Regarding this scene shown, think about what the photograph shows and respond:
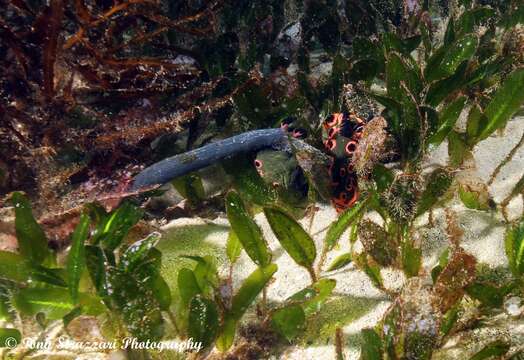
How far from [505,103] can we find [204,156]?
6.91ft

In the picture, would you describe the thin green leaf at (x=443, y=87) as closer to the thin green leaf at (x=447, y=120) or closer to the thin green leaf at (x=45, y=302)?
the thin green leaf at (x=447, y=120)

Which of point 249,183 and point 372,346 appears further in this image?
point 249,183

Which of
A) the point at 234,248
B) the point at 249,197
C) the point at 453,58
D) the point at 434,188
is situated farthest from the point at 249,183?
the point at 453,58

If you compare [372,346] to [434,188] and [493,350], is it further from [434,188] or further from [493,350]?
[434,188]

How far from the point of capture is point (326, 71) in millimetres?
4504

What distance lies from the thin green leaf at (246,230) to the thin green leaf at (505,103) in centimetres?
171

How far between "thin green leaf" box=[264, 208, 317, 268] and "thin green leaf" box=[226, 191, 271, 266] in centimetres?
12

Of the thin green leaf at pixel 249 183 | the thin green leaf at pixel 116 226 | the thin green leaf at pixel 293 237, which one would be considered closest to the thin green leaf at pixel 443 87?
the thin green leaf at pixel 249 183

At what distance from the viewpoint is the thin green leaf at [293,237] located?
2.06 metres

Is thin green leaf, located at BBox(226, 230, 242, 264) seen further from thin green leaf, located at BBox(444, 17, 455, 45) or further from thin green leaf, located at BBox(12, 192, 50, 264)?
thin green leaf, located at BBox(444, 17, 455, 45)

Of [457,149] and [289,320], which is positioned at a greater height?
[457,149]

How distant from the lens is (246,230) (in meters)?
2.17

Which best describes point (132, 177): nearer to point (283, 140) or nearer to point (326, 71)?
point (283, 140)

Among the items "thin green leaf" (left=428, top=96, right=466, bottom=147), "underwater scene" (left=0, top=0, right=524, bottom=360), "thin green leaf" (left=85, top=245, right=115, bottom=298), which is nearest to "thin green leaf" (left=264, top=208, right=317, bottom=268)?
"underwater scene" (left=0, top=0, right=524, bottom=360)
